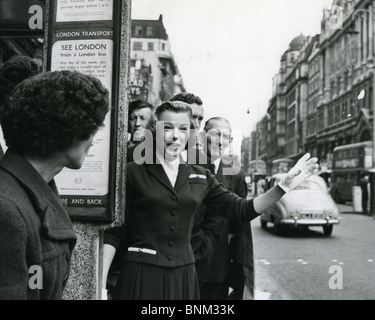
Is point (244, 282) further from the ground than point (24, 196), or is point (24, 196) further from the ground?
point (24, 196)

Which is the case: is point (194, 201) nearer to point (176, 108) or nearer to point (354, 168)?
point (176, 108)

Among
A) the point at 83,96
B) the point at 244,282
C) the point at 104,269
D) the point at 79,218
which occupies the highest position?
the point at 83,96

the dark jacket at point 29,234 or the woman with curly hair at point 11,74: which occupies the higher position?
the woman with curly hair at point 11,74

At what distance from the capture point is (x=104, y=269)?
2404 millimetres

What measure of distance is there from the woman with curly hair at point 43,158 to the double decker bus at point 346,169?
15.8 meters

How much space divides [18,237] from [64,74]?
48 centimetres

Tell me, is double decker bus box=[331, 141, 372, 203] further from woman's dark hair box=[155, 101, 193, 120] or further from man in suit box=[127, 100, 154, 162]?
woman's dark hair box=[155, 101, 193, 120]

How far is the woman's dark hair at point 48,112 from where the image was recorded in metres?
1.26


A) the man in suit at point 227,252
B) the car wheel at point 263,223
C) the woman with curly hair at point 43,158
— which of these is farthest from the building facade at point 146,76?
the woman with curly hair at point 43,158

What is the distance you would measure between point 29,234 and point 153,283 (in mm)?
1009

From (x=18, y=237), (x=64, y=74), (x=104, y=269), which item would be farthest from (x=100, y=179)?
(x=18, y=237)

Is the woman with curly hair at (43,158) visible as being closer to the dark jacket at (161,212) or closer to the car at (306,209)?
the dark jacket at (161,212)

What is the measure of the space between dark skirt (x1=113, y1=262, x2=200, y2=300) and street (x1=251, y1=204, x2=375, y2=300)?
94 centimetres

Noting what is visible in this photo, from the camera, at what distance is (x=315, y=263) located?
7.35 meters
